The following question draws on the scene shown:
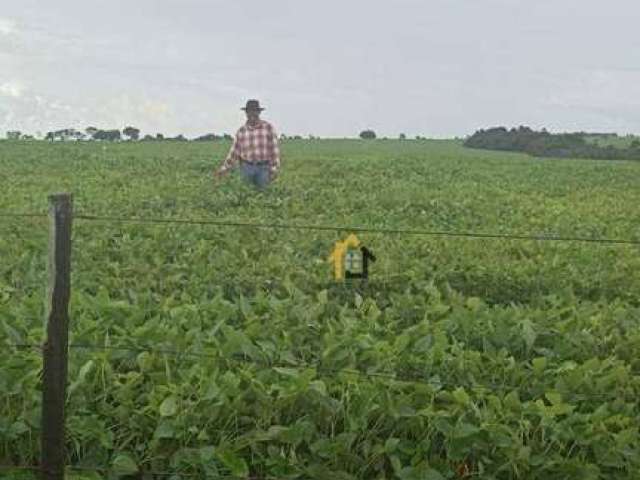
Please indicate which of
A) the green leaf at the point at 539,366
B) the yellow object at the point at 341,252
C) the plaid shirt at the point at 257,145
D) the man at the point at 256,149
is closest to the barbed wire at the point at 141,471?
the green leaf at the point at 539,366

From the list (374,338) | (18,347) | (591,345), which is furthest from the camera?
(591,345)

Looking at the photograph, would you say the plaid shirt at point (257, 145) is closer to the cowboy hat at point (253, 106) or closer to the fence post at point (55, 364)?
the cowboy hat at point (253, 106)

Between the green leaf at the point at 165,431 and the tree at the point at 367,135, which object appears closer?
the green leaf at the point at 165,431

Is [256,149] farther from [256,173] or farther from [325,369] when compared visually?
[325,369]

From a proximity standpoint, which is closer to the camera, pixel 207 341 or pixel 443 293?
pixel 207 341

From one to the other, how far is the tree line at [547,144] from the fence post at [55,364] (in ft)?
142

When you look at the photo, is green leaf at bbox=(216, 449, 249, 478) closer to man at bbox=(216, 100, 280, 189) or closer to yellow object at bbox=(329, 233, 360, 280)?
yellow object at bbox=(329, 233, 360, 280)

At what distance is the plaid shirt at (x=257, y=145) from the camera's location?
50.9ft

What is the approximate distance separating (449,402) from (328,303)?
Answer: 6.00 ft

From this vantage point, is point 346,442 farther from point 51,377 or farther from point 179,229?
point 179,229

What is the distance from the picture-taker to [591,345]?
5781mm

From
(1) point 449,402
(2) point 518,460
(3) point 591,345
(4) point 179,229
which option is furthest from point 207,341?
(4) point 179,229

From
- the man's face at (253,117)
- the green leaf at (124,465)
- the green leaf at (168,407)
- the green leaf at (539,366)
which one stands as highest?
the man's face at (253,117)

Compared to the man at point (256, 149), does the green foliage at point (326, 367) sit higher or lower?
lower
